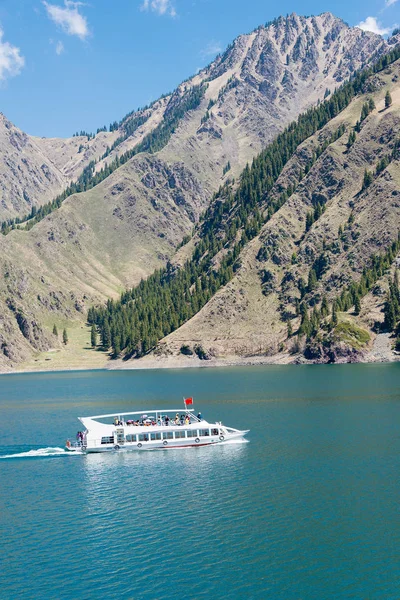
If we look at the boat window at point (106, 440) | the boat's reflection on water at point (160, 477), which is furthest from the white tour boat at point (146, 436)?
the boat's reflection on water at point (160, 477)

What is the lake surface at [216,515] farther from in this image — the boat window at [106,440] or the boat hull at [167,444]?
the boat window at [106,440]

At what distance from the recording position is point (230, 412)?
132750mm

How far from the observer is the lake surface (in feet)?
167

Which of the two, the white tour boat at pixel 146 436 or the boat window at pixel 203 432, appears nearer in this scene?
the white tour boat at pixel 146 436

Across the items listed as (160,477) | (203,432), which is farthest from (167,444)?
(160,477)

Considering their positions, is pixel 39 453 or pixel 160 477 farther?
pixel 39 453

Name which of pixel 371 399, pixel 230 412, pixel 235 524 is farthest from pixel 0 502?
pixel 371 399

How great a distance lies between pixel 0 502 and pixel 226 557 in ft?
109

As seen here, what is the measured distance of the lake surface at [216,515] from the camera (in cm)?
5100

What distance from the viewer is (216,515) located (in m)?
66.4

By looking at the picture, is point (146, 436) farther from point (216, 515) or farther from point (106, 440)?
point (216, 515)

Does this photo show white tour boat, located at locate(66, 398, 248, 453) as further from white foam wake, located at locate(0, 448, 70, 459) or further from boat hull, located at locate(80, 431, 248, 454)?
white foam wake, located at locate(0, 448, 70, 459)

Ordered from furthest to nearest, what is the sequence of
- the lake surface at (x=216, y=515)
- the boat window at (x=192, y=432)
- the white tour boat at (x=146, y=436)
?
the boat window at (x=192, y=432) < the white tour boat at (x=146, y=436) < the lake surface at (x=216, y=515)

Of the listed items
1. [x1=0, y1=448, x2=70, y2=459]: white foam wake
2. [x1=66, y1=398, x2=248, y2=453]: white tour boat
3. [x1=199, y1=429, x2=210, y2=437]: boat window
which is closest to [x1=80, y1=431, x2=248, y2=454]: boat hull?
[x1=66, y1=398, x2=248, y2=453]: white tour boat
